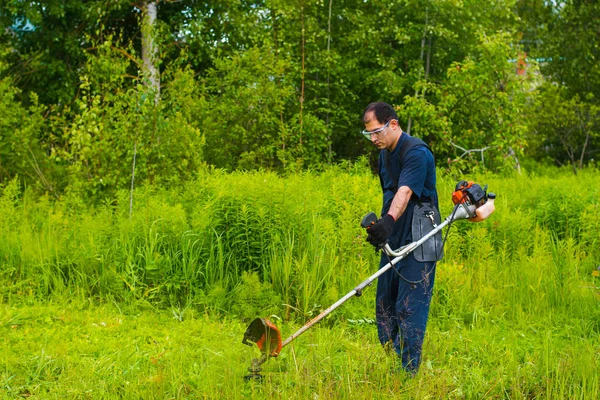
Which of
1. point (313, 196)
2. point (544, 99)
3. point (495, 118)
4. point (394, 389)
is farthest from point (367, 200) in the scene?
point (544, 99)

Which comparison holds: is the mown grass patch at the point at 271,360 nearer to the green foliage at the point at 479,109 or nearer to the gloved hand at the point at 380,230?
the gloved hand at the point at 380,230

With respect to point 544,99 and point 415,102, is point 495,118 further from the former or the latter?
point 544,99

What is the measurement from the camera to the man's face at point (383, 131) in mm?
5109

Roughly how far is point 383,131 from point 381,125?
0.14ft

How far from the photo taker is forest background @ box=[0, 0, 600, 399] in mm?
5457

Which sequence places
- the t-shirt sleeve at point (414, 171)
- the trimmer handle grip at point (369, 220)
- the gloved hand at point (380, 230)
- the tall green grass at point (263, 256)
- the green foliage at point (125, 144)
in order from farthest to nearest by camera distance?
the green foliage at point (125, 144), the tall green grass at point (263, 256), the t-shirt sleeve at point (414, 171), the trimmer handle grip at point (369, 220), the gloved hand at point (380, 230)

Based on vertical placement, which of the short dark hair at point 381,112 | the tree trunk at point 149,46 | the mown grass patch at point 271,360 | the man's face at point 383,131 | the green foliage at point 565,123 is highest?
the tree trunk at point 149,46

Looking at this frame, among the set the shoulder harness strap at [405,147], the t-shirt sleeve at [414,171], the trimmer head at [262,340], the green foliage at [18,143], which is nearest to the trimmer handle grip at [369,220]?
the t-shirt sleeve at [414,171]

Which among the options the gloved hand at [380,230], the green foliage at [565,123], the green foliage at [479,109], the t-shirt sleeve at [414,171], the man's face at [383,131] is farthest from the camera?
the green foliage at [565,123]

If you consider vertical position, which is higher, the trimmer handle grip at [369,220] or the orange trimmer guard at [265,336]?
the trimmer handle grip at [369,220]

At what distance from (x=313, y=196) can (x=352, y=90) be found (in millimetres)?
7996

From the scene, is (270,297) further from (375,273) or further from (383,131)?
(383,131)

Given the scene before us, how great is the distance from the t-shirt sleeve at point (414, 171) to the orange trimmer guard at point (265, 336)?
4.08 feet

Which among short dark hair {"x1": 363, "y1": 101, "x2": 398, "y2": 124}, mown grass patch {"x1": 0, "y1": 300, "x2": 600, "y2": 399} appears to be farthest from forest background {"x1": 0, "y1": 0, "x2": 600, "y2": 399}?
short dark hair {"x1": 363, "y1": 101, "x2": 398, "y2": 124}
